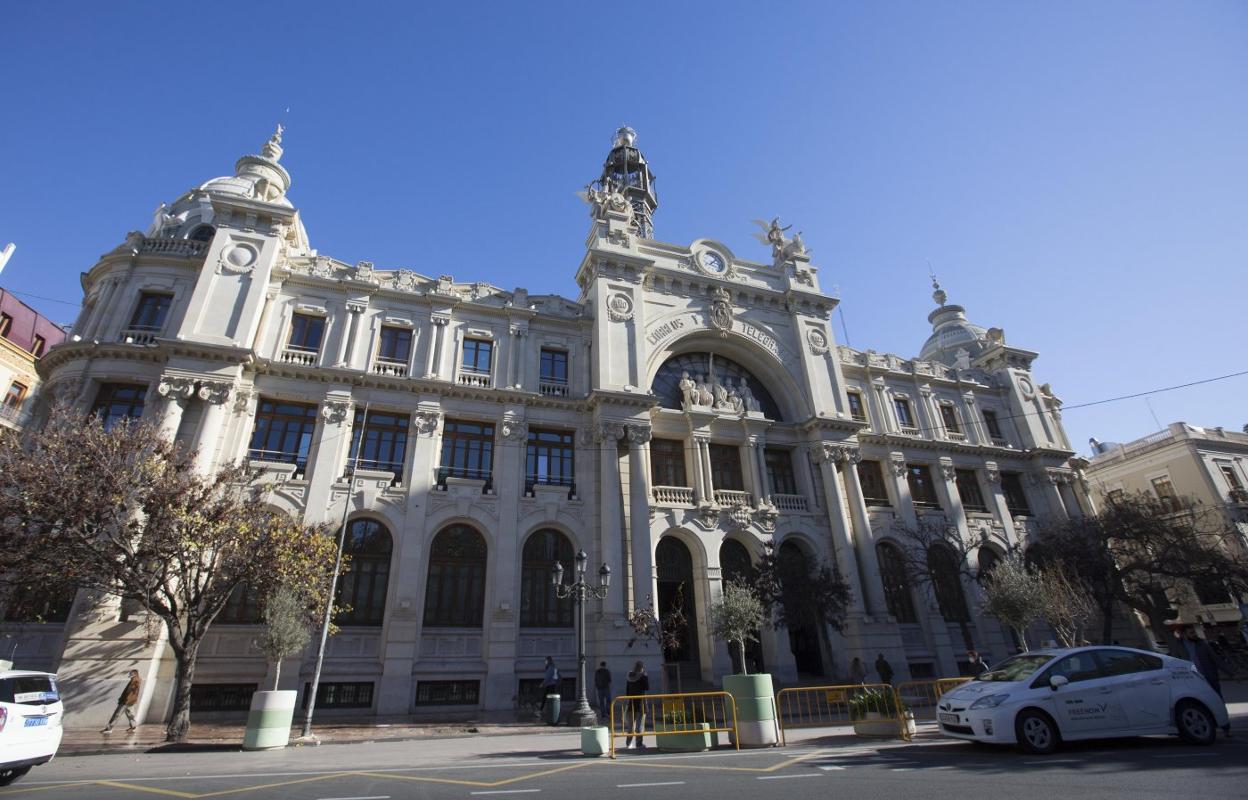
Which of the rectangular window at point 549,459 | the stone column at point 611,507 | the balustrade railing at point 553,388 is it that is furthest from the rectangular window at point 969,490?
the balustrade railing at point 553,388

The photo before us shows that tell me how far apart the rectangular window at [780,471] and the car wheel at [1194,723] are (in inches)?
718

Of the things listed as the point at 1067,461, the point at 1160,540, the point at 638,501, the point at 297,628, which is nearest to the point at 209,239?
the point at 297,628

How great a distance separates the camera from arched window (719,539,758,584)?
2503cm

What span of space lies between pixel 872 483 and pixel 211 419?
30095 millimetres

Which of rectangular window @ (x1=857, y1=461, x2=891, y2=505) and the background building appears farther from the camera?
the background building

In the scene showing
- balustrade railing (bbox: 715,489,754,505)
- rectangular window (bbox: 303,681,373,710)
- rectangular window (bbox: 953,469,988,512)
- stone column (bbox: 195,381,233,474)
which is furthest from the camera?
rectangular window (bbox: 953,469,988,512)

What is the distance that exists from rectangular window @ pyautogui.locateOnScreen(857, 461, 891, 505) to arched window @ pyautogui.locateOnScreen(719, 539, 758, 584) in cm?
840

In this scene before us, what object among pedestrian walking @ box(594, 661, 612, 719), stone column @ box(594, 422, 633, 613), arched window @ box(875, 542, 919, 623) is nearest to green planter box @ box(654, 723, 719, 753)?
pedestrian walking @ box(594, 661, 612, 719)

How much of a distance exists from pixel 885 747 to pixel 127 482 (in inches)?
706

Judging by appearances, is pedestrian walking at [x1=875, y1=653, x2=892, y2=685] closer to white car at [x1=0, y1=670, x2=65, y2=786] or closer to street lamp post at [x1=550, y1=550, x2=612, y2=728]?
street lamp post at [x1=550, y1=550, x2=612, y2=728]

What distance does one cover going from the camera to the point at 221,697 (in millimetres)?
17953

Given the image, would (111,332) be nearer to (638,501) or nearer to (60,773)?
(60,773)

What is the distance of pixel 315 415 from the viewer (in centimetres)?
2261

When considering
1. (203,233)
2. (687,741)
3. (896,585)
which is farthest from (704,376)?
(203,233)
